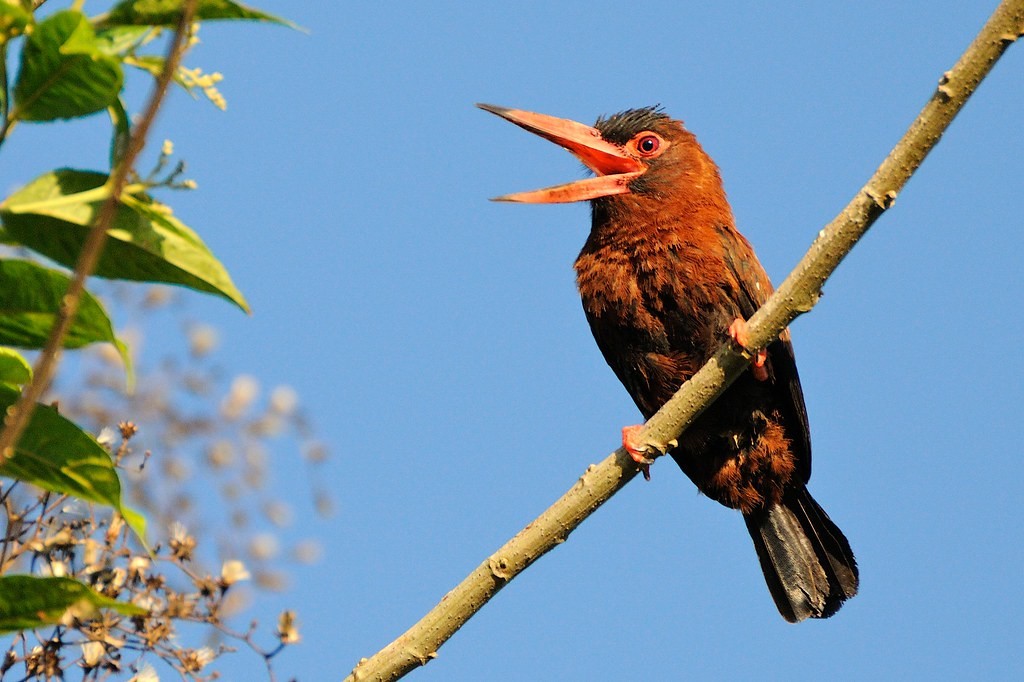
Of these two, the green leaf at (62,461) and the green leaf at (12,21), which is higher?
the green leaf at (12,21)

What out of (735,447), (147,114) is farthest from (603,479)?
(147,114)

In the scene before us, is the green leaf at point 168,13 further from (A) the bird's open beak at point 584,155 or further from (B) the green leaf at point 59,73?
(A) the bird's open beak at point 584,155

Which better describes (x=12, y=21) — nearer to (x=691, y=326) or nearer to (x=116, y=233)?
(x=116, y=233)

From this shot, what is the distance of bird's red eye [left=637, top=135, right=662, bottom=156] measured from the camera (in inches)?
225

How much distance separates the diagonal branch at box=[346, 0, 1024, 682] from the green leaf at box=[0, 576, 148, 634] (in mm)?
1168

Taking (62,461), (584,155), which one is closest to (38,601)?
(62,461)

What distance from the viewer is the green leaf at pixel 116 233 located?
1591 millimetres

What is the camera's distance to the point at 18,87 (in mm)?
1579

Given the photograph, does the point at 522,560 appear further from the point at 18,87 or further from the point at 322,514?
the point at 18,87

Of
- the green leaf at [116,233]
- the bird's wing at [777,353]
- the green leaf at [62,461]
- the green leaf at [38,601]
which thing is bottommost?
the green leaf at [38,601]

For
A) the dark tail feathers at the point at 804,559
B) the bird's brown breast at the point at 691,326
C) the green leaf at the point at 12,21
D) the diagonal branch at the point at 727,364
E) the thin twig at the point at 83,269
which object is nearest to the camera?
the thin twig at the point at 83,269

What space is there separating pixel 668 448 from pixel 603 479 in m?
0.37

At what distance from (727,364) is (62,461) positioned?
7.78 ft

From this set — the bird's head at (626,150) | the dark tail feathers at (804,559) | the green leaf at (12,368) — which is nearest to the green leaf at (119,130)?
the green leaf at (12,368)
